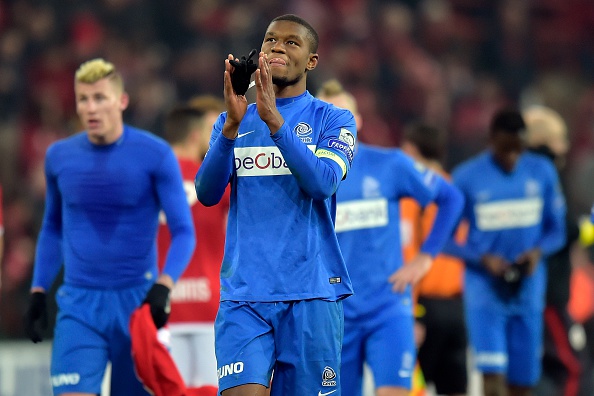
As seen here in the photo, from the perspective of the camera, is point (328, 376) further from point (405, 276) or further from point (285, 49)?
point (405, 276)

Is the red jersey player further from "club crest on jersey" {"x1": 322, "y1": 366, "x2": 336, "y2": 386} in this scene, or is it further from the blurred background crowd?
the blurred background crowd

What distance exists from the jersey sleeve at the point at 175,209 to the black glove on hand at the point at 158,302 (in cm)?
27

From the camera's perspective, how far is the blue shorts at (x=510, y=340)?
902 cm

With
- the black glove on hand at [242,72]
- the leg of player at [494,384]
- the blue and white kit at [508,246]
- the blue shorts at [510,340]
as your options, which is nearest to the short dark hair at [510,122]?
the blue and white kit at [508,246]

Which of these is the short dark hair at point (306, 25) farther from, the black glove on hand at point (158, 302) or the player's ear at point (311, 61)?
the black glove on hand at point (158, 302)

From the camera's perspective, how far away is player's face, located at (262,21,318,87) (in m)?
4.92

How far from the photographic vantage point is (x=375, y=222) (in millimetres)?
7227

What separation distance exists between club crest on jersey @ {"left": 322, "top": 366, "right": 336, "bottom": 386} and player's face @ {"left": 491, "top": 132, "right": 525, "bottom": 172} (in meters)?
4.63

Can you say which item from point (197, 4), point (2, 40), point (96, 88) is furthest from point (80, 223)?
point (197, 4)

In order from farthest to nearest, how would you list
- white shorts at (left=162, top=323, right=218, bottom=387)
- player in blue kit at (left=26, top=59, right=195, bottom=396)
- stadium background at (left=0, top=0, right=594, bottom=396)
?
stadium background at (left=0, top=0, right=594, bottom=396) < white shorts at (left=162, top=323, right=218, bottom=387) < player in blue kit at (left=26, top=59, right=195, bottom=396)

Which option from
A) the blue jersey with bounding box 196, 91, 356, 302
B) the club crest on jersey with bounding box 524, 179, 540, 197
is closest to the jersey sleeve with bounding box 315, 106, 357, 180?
the blue jersey with bounding box 196, 91, 356, 302

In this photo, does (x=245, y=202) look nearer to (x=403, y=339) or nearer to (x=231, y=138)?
(x=231, y=138)

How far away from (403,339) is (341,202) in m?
0.92

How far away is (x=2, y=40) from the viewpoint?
14.0 metres
